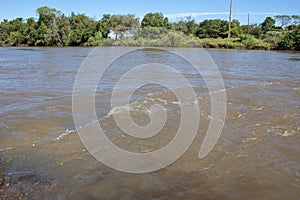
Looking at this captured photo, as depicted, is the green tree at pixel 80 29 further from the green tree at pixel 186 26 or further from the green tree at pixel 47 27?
the green tree at pixel 186 26

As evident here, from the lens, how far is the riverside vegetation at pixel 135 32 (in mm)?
40425

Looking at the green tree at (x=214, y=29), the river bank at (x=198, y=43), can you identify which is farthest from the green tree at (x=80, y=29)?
the green tree at (x=214, y=29)

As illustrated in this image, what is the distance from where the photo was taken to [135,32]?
49000 millimetres

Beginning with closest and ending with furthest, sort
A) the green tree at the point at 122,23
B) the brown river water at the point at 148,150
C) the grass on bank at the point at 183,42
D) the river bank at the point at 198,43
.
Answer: the brown river water at the point at 148,150
the river bank at the point at 198,43
the grass on bank at the point at 183,42
the green tree at the point at 122,23

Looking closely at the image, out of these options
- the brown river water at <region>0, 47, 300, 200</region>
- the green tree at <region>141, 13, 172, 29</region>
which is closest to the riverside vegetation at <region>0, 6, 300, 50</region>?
the green tree at <region>141, 13, 172, 29</region>

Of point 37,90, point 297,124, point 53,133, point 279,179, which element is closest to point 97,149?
point 53,133

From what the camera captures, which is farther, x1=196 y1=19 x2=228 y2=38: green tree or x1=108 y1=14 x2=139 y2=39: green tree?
x1=108 y1=14 x2=139 y2=39: green tree

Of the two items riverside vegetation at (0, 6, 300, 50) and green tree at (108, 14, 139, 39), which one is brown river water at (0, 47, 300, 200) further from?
green tree at (108, 14, 139, 39)

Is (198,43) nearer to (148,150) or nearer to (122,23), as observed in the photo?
A: (122,23)

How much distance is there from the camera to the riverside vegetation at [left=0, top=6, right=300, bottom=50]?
133ft

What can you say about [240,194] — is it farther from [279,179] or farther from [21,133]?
[21,133]

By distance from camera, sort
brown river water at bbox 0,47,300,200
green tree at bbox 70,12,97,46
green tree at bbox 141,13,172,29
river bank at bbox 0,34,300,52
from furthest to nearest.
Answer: green tree at bbox 141,13,172,29, green tree at bbox 70,12,97,46, river bank at bbox 0,34,300,52, brown river water at bbox 0,47,300,200

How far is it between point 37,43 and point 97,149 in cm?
5943

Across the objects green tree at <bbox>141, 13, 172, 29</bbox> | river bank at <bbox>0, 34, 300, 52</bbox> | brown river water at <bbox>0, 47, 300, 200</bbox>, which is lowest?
brown river water at <bbox>0, 47, 300, 200</bbox>
